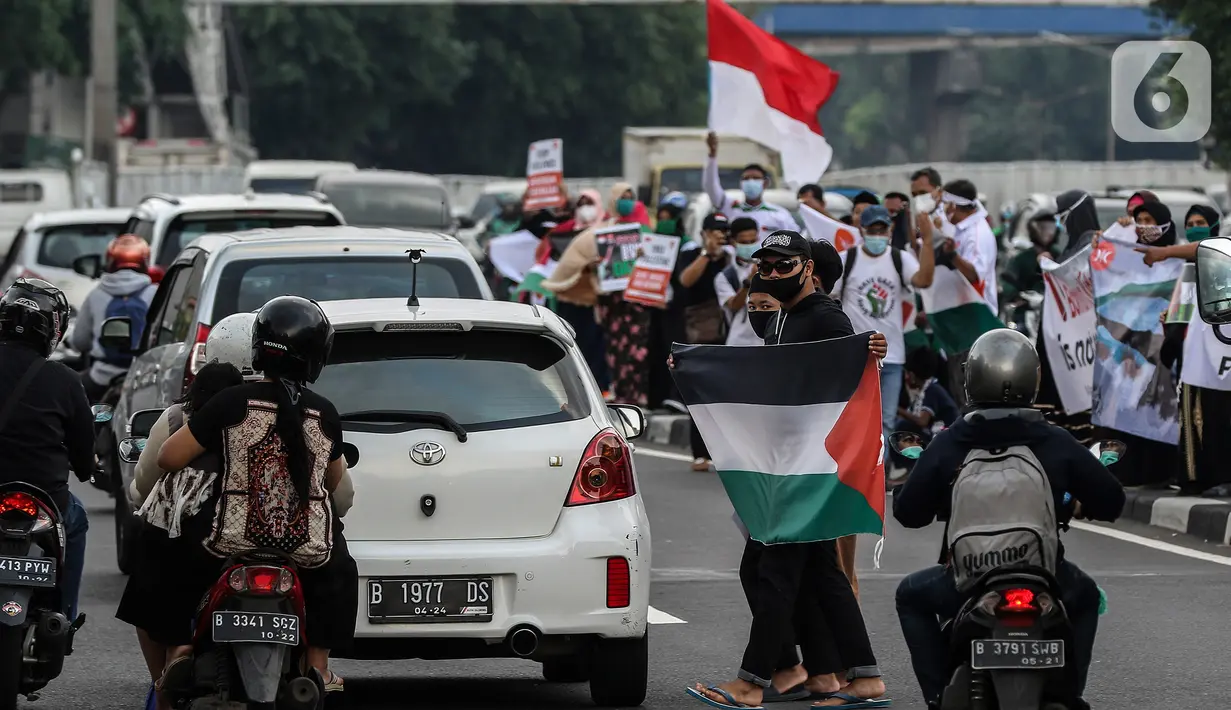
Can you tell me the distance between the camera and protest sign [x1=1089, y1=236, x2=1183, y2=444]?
Answer: 46.2ft

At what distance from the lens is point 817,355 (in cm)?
817

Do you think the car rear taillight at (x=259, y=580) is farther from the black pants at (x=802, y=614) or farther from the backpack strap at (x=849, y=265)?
the backpack strap at (x=849, y=265)

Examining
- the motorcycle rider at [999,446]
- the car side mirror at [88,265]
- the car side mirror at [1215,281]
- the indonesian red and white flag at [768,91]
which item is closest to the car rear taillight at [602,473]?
the motorcycle rider at [999,446]

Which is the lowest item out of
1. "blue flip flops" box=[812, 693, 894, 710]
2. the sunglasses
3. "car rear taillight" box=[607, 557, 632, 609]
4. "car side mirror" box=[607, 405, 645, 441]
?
"blue flip flops" box=[812, 693, 894, 710]

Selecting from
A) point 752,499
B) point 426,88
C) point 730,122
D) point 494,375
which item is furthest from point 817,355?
point 426,88

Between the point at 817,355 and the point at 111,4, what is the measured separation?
105ft

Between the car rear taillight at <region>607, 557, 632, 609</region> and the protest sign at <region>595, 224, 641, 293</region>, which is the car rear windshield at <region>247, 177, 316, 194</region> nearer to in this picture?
the protest sign at <region>595, 224, 641, 293</region>

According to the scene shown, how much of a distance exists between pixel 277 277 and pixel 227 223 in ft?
17.1

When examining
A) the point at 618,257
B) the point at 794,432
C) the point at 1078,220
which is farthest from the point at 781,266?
the point at 618,257

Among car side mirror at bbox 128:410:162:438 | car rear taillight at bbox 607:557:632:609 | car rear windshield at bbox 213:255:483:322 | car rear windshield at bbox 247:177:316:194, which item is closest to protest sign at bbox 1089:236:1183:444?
car rear windshield at bbox 213:255:483:322

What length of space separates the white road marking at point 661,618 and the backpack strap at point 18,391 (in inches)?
128

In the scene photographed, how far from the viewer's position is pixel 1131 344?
14.4 meters

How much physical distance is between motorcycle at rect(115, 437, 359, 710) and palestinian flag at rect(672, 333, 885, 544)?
7.43 feet

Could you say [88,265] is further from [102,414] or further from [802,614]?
[802,614]
